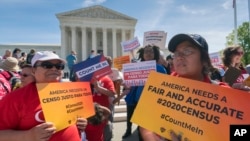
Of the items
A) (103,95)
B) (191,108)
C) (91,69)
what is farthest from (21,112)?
(91,69)

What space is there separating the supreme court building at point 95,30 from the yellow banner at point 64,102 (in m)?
62.7

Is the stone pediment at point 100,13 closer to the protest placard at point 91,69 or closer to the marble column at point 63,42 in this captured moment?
the marble column at point 63,42

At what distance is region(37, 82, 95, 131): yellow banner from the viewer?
2122mm

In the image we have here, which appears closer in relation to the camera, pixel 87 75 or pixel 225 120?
pixel 225 120

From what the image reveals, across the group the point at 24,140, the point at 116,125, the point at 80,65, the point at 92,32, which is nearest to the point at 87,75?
the point at 80,65

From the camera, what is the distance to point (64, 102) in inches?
90.2

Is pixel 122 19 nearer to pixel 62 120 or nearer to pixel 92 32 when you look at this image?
pixel 92 32

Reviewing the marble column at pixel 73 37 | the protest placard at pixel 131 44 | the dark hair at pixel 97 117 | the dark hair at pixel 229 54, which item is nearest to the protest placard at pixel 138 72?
the dark hair at pixel 229 54

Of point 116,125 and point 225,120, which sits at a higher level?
point 225,120

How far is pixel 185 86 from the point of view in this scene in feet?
6.20

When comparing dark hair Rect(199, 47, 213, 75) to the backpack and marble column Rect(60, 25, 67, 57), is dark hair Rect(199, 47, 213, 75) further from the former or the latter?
marble column Rect(60, 25, 67, 57)

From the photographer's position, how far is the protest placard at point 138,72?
15.3 ft

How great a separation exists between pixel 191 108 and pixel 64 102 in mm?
1021

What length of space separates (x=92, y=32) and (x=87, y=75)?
62927 mm
